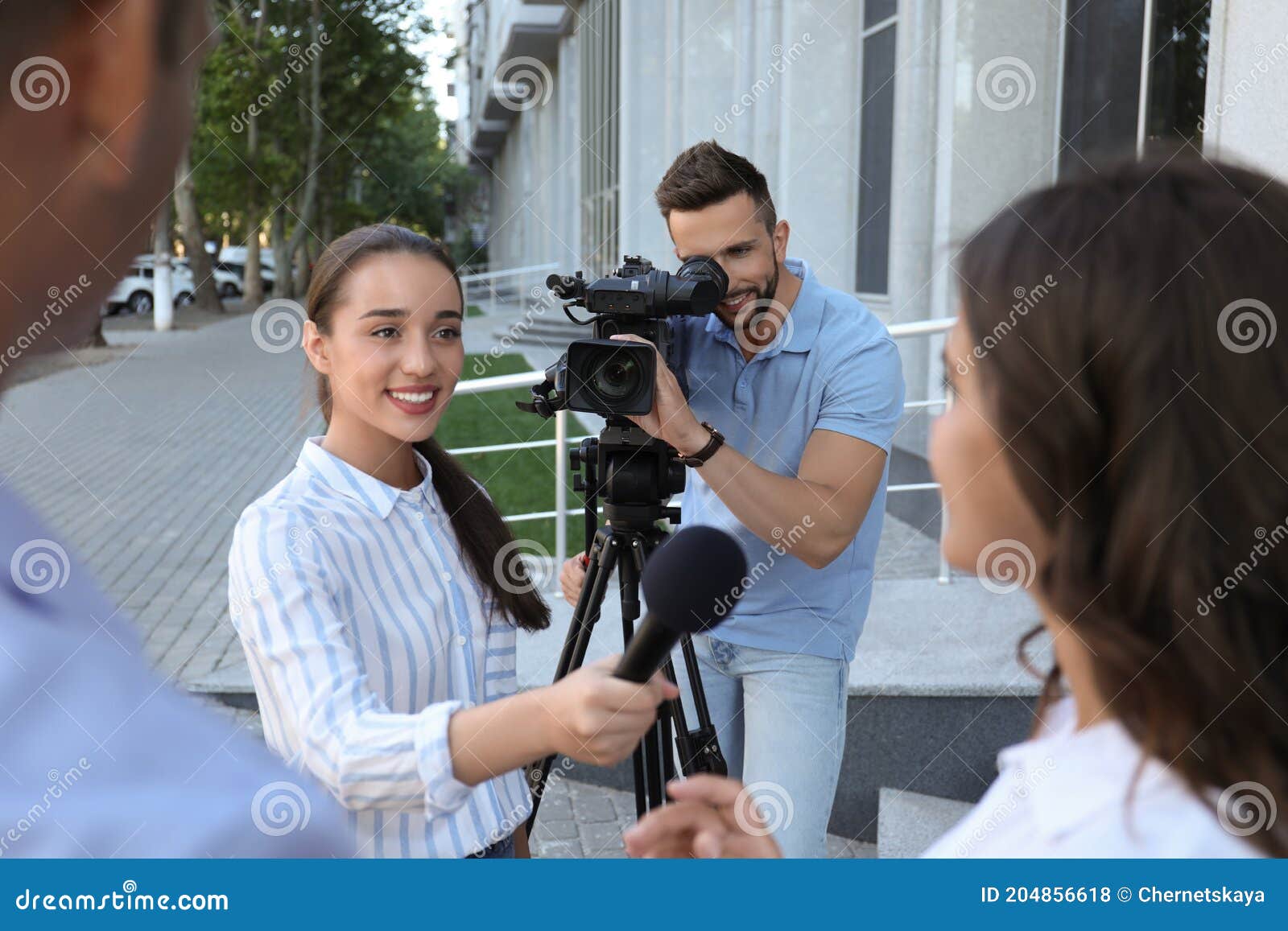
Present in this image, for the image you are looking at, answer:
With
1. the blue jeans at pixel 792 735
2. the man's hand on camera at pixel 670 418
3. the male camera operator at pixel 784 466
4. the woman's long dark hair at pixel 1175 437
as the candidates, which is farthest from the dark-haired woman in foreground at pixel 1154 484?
the blue jeans at pixel 792 735

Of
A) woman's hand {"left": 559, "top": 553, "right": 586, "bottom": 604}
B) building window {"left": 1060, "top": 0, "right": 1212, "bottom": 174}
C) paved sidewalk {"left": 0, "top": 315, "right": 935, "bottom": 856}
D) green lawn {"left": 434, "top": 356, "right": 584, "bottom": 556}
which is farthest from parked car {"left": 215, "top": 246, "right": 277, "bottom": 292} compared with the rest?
woman's hand {"left": 559, "top": 553, "right": 586, "bottom": 604}

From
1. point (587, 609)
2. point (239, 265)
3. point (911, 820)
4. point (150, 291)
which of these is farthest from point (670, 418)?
point (239, 265)

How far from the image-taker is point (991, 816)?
1266mm

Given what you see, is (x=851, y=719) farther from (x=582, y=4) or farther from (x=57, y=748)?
(x=582, y=4)

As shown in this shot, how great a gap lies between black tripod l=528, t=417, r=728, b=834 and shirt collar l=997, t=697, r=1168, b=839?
144 cm

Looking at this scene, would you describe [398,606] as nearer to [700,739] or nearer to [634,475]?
[634,475]

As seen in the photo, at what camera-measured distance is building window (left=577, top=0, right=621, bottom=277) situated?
18594mm

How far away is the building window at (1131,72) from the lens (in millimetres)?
5585

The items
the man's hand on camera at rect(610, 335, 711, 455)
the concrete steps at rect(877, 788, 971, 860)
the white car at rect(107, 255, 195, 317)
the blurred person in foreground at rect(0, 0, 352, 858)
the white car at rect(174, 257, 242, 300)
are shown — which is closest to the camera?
the blurred person in foreground at rect(0, 0, 352, 858)

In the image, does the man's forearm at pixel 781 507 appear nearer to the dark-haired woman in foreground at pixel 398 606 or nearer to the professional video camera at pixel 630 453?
the professional video camera at pixel 630 453

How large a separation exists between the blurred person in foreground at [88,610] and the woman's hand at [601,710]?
2.64 feet

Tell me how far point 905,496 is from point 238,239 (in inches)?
1611

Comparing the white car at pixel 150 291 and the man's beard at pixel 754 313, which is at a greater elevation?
the man's beard at pixel 754 313

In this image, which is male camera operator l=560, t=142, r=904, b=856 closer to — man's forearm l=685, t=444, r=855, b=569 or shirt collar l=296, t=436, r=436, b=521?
man's forearm l=685, t=444, r=855, b=569
